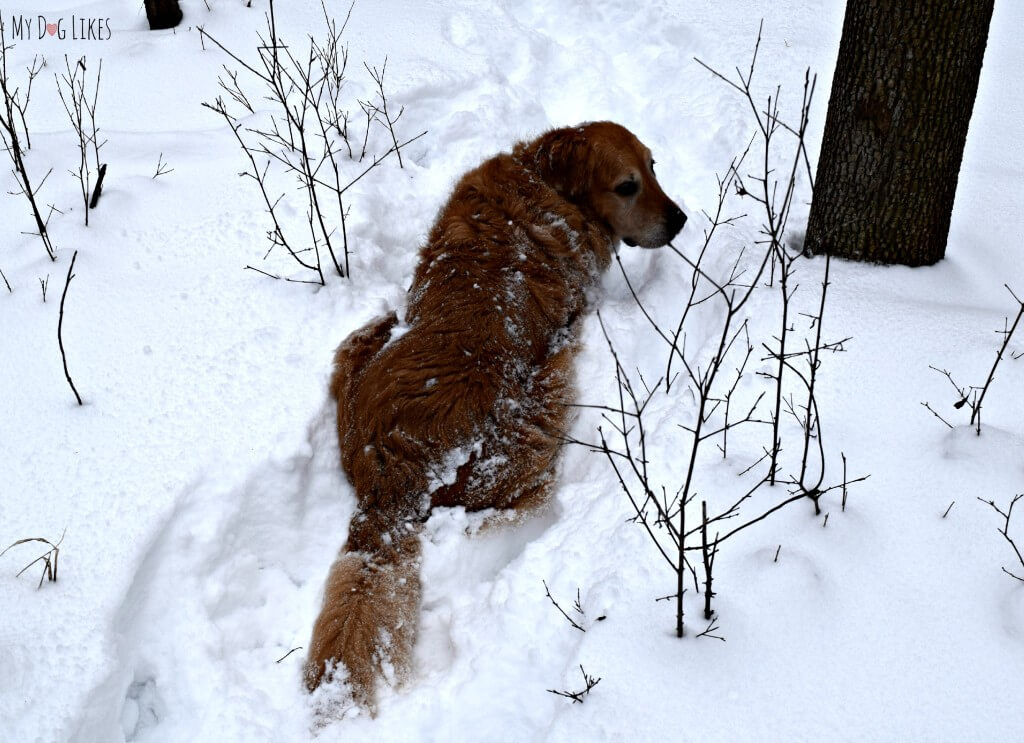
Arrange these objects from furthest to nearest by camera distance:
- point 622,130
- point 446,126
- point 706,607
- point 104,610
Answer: point 446,126
point 622,130
point 104,610
point 706,607

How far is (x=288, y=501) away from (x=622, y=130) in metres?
2.75

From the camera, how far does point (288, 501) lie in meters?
3.21

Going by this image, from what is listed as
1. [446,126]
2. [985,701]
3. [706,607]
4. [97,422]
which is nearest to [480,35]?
[446,126]

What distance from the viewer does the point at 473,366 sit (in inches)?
131

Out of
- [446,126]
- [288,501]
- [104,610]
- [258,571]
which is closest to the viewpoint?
[104,610]

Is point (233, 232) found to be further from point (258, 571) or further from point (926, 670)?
point (926, 670)

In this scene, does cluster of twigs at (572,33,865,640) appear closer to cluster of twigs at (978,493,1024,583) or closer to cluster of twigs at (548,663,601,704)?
cluster of twigs at (548,663,601,704)

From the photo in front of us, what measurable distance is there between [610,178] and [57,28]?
18.0ft

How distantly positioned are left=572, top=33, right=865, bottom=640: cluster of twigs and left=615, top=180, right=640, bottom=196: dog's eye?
682 millimetres

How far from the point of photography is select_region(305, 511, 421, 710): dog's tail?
8.43 feet

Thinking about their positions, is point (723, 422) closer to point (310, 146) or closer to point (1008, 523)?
point (1008, 523)

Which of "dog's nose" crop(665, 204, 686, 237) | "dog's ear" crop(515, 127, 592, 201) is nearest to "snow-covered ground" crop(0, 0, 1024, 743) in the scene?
"dog's nose" crop(665, 204, 686, 237)

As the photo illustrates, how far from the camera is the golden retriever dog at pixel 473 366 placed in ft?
9.23

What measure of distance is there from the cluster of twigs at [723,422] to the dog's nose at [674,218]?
0.38 meters
